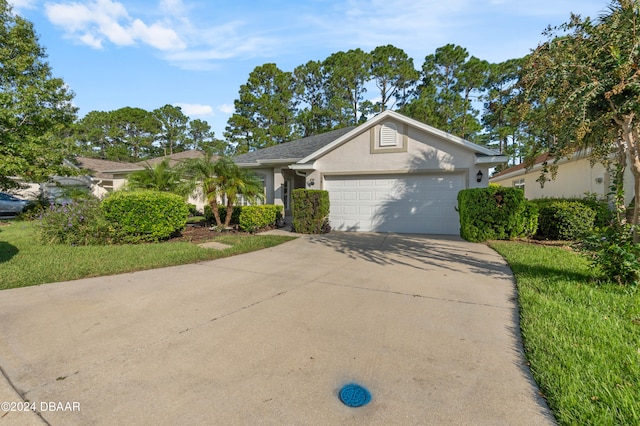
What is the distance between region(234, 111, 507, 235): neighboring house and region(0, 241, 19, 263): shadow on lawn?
27.3 feet

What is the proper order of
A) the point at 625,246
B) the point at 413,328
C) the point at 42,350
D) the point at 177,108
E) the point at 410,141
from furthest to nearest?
the point at 177,108 → the point at 410,141 → the point at 625,246 → the point at 413,328 → the point at 42,350

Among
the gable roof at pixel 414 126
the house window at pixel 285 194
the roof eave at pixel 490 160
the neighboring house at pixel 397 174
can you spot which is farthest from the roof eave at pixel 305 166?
the roof eave at pixel 490 160

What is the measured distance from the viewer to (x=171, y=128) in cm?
4375

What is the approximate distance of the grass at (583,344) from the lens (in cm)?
188

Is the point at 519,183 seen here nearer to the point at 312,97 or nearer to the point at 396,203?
the point at 396,203

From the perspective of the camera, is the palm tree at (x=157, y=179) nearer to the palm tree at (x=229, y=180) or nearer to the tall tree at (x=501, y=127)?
the palm tree at (x=229, y=180)

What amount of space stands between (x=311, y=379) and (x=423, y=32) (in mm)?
10207

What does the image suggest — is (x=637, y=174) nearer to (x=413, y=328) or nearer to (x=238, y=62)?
(x=413, y=328)

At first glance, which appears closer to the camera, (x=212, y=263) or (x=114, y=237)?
(x=212, y=263)

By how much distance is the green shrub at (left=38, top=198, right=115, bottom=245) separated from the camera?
25.7 feet

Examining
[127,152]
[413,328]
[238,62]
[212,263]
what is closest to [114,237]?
[212,263]

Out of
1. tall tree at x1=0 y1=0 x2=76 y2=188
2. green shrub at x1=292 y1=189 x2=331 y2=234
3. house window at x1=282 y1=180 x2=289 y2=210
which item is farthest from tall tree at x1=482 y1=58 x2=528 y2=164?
tall tree at x1=0 y1=0 x2=76 y2=188

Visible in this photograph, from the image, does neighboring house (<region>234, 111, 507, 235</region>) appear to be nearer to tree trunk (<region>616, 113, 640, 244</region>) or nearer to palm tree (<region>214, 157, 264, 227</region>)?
palm tree (<region>214, 157, 264, 227</region>)

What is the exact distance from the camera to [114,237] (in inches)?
316
